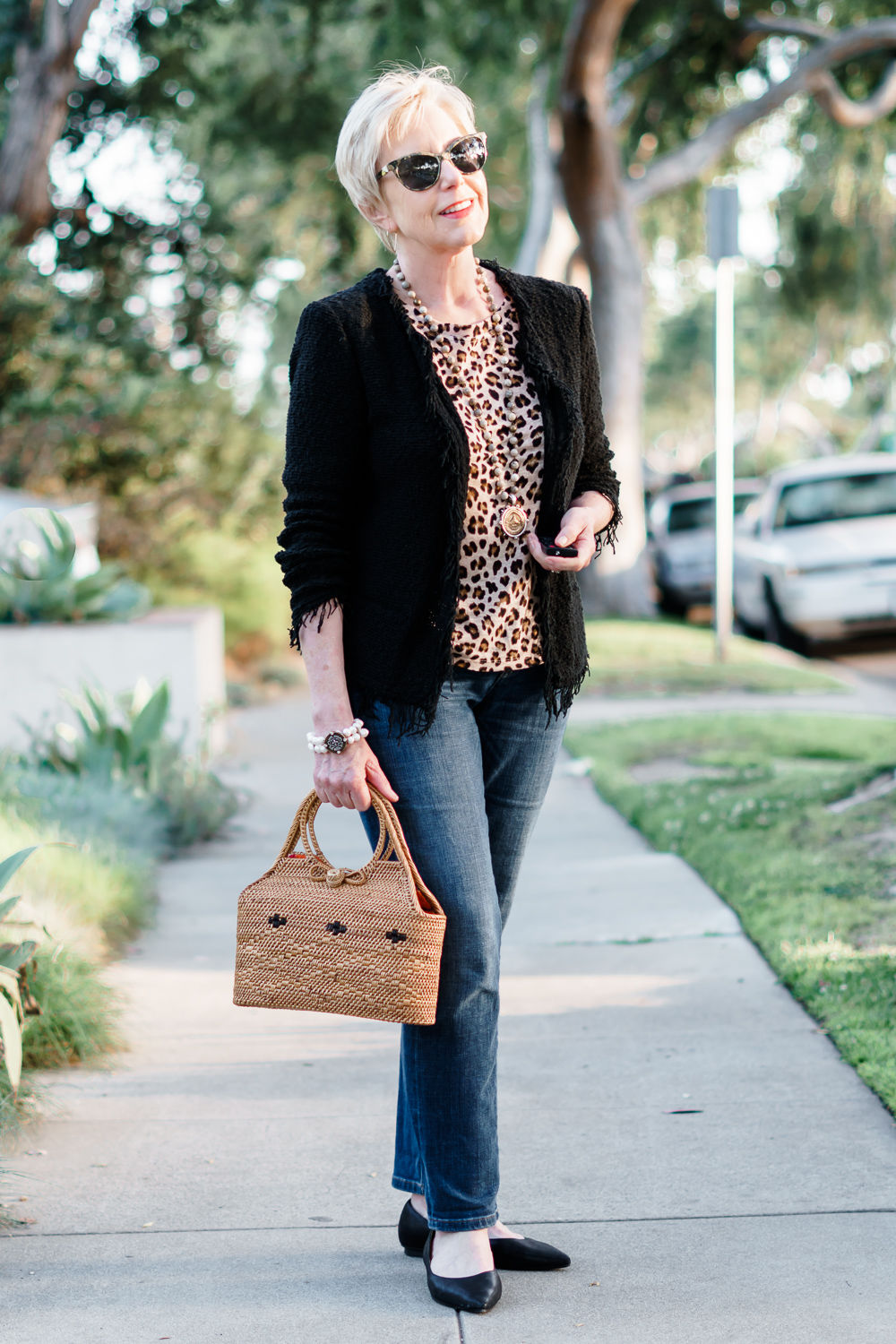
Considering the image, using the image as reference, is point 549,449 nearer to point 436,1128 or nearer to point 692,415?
point 436,1128

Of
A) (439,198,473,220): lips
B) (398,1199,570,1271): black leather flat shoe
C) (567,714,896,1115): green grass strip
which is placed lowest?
(567,714,896,1115): green grass strip

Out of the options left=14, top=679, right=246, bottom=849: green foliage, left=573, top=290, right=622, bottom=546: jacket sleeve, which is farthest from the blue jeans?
left=14, top=679, right=246, bottom=849: green foliage

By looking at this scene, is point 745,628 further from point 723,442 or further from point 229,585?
point 229,585

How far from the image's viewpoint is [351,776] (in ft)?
8.58

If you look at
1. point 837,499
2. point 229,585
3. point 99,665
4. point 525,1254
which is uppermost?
point 837,499

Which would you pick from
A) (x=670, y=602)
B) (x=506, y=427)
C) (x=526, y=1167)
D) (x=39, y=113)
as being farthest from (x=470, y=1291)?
(x=670, y=602)

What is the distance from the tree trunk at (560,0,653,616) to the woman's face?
37.9 ft

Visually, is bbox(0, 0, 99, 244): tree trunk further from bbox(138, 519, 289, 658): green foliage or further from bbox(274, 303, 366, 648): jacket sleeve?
bbox(274, 303, 366, 648): jacket sleeve

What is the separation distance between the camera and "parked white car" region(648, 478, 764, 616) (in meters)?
18.4

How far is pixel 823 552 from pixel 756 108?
546 centimetres

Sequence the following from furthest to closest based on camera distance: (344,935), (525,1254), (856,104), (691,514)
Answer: (691,514) → (856,104) → (525,1254) → (344,935)

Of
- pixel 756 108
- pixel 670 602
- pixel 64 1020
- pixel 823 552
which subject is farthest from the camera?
pixel 670 602

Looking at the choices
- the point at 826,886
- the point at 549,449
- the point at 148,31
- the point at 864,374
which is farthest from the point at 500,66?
the point at 864,374

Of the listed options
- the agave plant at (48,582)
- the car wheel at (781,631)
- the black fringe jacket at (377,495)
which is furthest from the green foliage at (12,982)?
the car wheel at (781,631)
